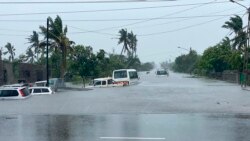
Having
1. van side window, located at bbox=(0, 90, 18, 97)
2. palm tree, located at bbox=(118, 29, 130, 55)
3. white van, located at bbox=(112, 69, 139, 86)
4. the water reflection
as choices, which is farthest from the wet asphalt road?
palm tree, located at bbox=(118, 29, 130, 55)

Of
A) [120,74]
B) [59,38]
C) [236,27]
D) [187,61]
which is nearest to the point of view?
[120,74]

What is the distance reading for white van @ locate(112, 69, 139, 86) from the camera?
51041 millimetres

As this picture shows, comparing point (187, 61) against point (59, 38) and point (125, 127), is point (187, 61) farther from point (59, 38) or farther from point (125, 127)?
point (125, 127)

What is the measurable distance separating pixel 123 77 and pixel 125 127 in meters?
39.2

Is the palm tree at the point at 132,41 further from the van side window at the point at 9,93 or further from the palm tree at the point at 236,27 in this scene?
the van side window at the point at 9,93

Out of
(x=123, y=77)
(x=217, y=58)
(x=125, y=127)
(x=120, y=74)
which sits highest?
(x=217, y=58)

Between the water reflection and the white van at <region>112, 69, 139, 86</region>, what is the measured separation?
1267 inches

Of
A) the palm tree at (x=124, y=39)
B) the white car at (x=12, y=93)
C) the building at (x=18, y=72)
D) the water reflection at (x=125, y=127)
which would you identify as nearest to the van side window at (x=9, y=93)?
the white car at (x=12, y=93)

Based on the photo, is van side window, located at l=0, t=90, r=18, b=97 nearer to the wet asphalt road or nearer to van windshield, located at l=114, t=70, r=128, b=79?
the wet asphalt road

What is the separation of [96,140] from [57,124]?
13.3 feet

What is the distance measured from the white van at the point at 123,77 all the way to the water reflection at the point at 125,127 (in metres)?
32.2

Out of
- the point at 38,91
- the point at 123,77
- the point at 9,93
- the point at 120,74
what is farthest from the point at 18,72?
the point at 9,93

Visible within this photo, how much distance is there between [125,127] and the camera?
14.7m

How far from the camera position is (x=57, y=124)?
52.4 feet
